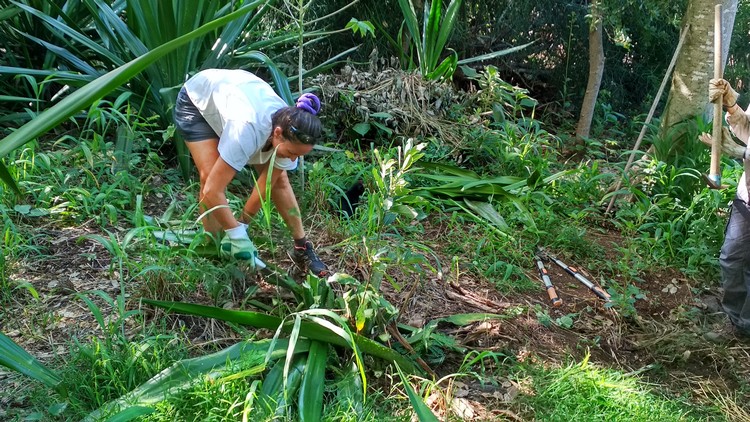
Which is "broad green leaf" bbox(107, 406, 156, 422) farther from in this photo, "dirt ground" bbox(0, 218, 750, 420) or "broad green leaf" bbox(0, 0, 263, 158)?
"broad green leaf" bbox(0, 0, 263, 158)

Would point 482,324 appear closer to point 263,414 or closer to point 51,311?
point 263,414

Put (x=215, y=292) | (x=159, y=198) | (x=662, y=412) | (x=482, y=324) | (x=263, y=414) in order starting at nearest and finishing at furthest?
(x=263, y=414), (x=662, y=412), (x=215, y=292), (x=482, y=324), (x=159, y=198)

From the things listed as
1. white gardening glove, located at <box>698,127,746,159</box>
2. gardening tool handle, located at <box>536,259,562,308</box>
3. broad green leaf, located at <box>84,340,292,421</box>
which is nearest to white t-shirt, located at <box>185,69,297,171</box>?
broad green leaf, located at <box>84,340,292,421</box>

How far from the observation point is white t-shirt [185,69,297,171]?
249 centimetres

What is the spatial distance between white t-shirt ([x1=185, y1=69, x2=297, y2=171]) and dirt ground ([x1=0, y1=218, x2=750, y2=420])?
1.84 feet

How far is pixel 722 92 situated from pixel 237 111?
79.5 inches

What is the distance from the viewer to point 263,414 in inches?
78.9

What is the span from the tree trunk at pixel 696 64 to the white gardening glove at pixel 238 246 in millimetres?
2672

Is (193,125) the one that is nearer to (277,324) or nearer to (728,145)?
(277,324)

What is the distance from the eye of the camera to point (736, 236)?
9.37 ft

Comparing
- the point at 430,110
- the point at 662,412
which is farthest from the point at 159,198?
the point at 662,412

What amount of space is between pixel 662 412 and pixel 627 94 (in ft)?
14.6

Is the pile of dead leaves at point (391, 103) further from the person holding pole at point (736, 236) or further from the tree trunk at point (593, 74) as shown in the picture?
the person holding pole at point (736, 236)

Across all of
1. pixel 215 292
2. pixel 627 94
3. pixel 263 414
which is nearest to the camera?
pixel 263 414
